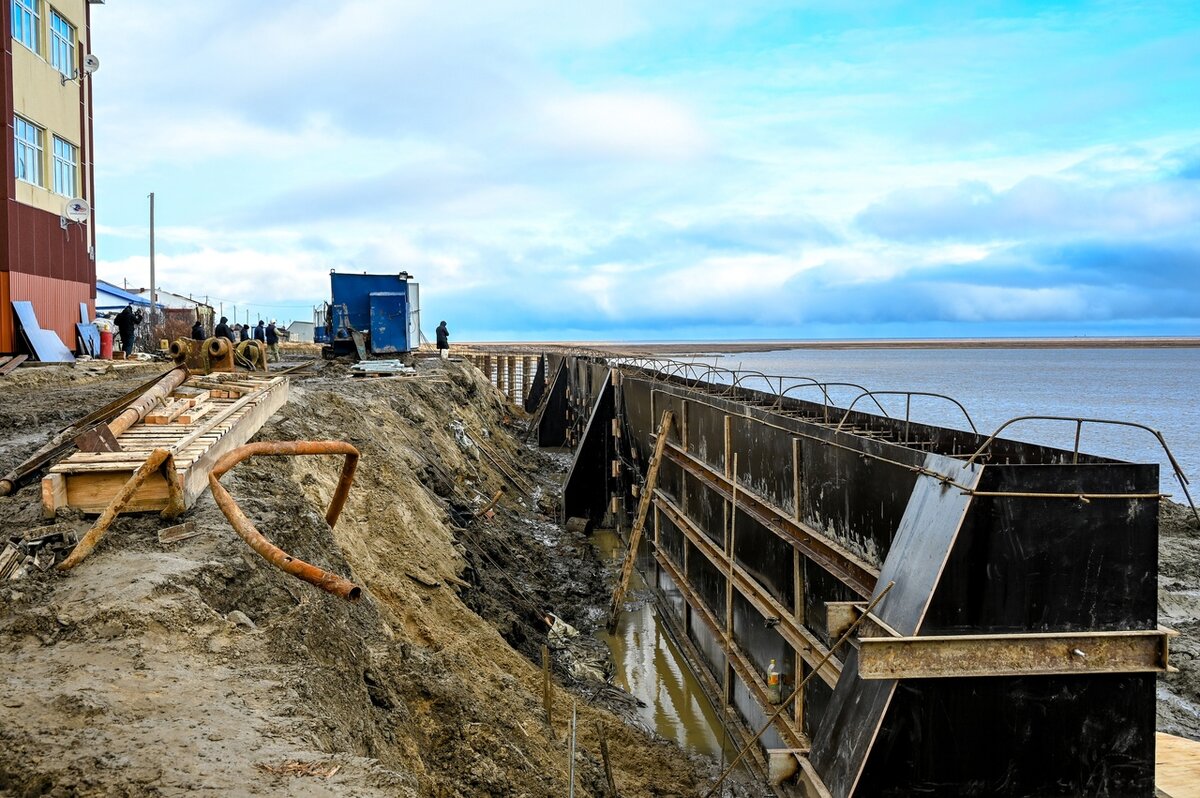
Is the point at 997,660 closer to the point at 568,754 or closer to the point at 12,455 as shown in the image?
the point at 568,754

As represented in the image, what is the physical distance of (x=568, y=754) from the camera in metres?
7.35

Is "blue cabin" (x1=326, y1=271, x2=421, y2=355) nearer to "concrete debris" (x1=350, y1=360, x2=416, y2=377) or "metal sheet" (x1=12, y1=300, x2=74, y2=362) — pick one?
"concrete debris" (x1=350, y1=360, x2=416, y2=377)

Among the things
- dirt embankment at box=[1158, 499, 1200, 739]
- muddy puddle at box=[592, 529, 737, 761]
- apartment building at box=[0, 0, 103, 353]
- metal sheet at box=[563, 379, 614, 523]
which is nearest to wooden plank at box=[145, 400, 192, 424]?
muddy puddle at box=[592, 529, 737, 761]

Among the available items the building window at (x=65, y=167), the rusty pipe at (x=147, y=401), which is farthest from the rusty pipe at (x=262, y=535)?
the building window at (x=65, y=167)

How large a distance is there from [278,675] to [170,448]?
331 cm

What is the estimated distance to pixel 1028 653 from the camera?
5.76m

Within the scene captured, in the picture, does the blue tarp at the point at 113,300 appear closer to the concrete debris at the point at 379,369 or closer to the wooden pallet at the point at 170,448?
the concrete debris at the point at 379,369

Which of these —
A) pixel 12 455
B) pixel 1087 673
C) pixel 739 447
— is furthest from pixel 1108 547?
pixel 12 455

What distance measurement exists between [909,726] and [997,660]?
2.26 feet

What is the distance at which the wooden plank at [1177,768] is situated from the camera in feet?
20.7

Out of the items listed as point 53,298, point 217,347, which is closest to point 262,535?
point 217,347

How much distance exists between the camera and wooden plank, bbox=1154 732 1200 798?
6.32 meters

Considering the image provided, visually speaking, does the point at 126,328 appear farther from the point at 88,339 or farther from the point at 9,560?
the point at 9,560

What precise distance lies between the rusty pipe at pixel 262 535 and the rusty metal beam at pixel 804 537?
3651mm
